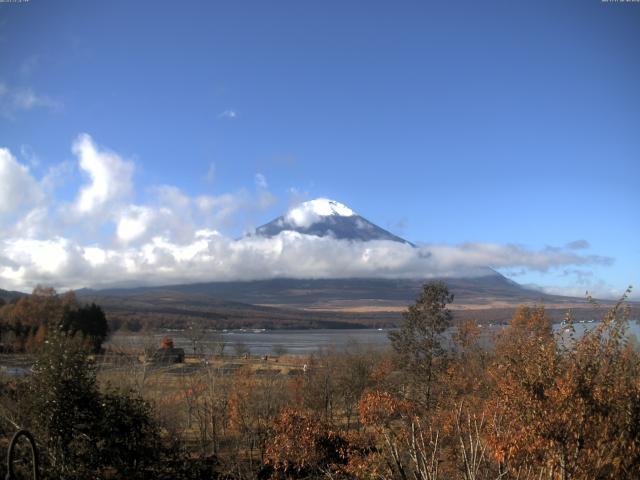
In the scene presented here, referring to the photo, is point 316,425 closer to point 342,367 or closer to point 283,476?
point 283,476

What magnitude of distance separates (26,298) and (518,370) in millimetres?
84485

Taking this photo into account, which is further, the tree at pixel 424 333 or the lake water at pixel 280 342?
the lake water at pixel 280 342

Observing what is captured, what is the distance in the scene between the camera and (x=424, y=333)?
1379 inches

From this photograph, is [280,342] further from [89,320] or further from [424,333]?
[424,333]

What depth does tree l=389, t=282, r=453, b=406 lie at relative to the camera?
33.7 metres

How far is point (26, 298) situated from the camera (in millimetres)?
80562

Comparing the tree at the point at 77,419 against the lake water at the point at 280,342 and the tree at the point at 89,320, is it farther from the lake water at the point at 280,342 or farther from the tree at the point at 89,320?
the tree at the point at 89,320

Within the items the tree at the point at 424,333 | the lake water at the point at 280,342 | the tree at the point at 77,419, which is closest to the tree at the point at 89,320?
the lake water at the point at 280,342

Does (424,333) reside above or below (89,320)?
above

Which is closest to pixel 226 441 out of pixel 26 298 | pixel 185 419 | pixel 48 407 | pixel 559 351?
pixel 185 419

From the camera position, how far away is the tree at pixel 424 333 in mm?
33719

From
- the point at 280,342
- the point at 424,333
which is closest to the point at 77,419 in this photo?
the point at 424,333

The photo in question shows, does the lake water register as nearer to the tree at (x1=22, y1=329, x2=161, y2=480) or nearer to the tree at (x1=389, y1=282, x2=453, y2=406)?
the tree at (x1=389, y1=282, x2=453, y2=406)

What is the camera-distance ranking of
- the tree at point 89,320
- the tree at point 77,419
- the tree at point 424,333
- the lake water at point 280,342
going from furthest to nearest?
the tree at point 89,320
the lake water at point 280,342
the tree at point 424,333
the tree at point 77,419
